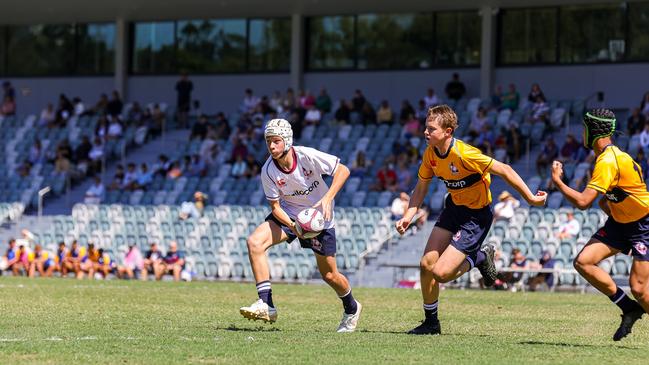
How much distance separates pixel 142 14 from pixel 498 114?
13.2 meters

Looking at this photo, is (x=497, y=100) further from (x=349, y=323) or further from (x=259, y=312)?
(x=259, y=312)

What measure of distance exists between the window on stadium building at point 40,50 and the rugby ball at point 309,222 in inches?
1236

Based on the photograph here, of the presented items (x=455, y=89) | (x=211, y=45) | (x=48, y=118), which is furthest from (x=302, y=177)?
(x=48, y=118)

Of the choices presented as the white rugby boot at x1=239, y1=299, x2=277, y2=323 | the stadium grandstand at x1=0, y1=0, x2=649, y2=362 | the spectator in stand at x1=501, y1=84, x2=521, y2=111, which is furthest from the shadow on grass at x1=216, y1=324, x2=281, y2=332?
the spectator in stand at x1=501, y1=84, x2=521, y2=111

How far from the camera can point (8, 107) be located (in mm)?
40656

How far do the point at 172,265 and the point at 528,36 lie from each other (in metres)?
12.5

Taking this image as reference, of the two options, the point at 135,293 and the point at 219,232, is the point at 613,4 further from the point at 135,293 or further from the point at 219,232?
the point at 135,293

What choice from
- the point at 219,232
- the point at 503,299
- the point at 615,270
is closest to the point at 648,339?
the point at 503,299

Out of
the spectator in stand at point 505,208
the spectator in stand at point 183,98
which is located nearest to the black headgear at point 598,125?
the spectator in stand at point 505,208

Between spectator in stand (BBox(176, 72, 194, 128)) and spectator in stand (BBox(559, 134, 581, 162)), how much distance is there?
13.4 m

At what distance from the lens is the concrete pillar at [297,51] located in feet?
122

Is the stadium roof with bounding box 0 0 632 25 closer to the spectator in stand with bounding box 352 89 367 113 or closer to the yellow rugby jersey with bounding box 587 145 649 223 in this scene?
the spectator in stand with bounding box 352 89 367 113

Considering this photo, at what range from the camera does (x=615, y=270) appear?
2352cm

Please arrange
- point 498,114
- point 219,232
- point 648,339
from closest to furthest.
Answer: point 648,339 → point 219,232 → point 498,114
